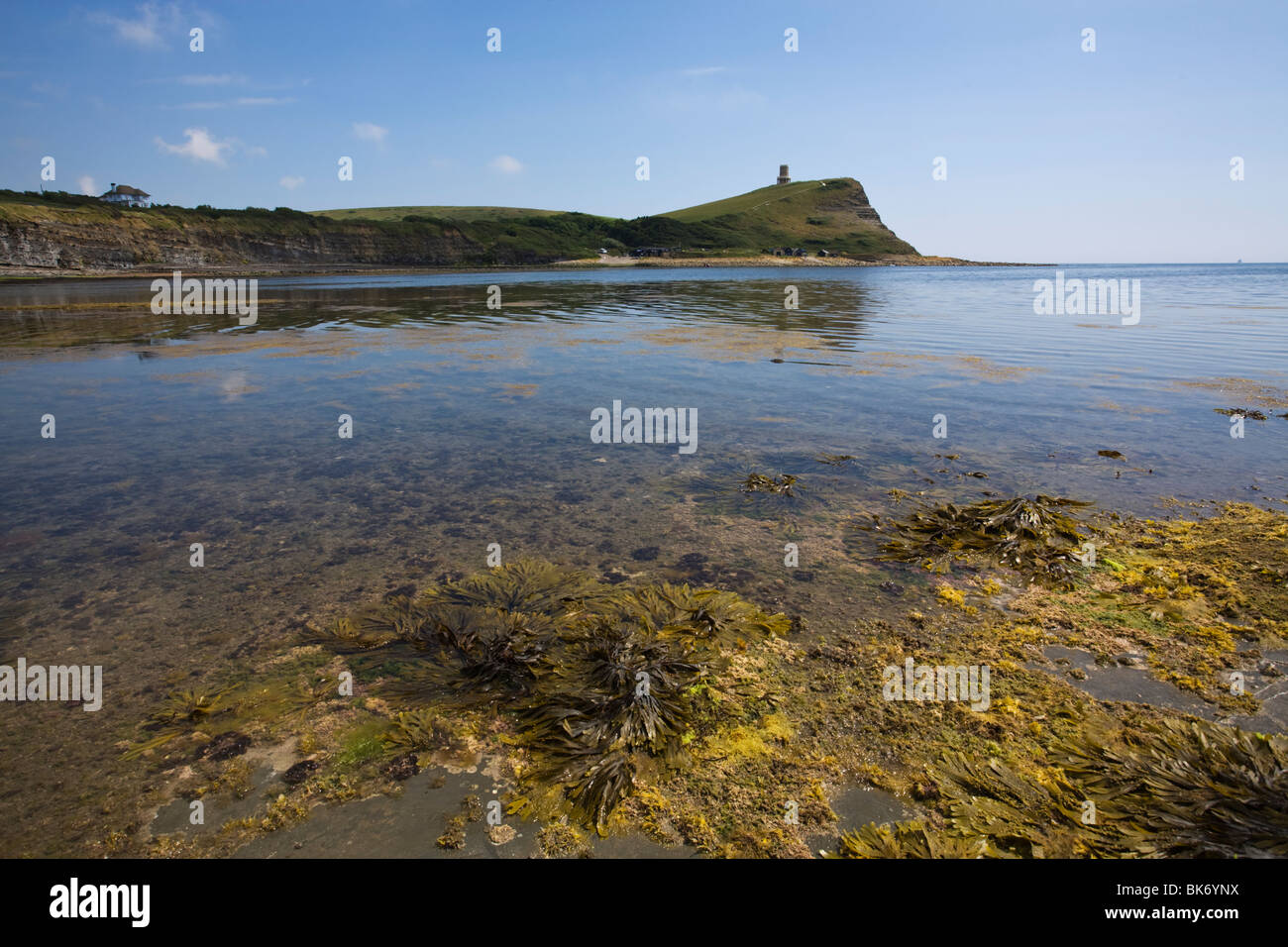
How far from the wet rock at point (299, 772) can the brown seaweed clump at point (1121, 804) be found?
123 inches

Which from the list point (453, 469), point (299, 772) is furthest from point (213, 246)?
point (299, 772)

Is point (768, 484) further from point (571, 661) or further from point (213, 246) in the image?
point (213, 246)

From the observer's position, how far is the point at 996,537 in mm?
6789

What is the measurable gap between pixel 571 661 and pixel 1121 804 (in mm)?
3548

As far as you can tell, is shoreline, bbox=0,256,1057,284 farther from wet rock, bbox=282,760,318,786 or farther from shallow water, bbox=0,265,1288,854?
wet rock, bbox=282,760,318,786

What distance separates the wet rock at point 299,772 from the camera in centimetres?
372

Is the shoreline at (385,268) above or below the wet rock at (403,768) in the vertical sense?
above

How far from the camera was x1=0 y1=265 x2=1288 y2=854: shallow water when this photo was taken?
525 cm

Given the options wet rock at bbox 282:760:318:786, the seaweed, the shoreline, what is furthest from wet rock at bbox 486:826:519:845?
the shoreline

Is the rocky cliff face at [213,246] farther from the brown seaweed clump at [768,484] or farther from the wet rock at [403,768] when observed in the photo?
the wet rock at [403,768]

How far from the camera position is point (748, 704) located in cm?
442

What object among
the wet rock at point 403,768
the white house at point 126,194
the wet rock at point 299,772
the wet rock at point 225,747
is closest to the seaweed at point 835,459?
the wet rock at point 403,768
